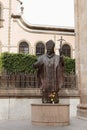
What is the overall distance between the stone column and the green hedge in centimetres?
819

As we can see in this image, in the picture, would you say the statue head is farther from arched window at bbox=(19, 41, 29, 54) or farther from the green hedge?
arched window at bbox=(19, 41, 29, 54)

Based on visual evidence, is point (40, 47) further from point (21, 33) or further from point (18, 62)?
point (18, 62)

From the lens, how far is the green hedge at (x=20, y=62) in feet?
76.9

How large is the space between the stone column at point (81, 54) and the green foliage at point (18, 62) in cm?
920

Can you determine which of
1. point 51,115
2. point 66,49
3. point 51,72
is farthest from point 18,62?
point 51,115

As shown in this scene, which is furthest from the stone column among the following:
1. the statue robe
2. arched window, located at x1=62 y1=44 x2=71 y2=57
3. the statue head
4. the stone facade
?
arched window, located at x1=62 y1=44 x2=71 y2=57

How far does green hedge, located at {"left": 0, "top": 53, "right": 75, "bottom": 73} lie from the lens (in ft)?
76.9

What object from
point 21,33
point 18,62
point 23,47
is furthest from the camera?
point 23,47

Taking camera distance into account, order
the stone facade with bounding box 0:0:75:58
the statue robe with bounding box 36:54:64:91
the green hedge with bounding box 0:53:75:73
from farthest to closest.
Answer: the stone facade with bounding box 0:0:75:58 → the green hedge with bounding box 0:53:75:73 → the statue robe with bounding box 36:54:64:91

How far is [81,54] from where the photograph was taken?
48.3ft

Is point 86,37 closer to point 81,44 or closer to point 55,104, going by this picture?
point 81,44

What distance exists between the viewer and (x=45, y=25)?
3416 cm

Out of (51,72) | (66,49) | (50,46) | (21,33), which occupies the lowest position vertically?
(51,72)

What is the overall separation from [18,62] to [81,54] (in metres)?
11.0
